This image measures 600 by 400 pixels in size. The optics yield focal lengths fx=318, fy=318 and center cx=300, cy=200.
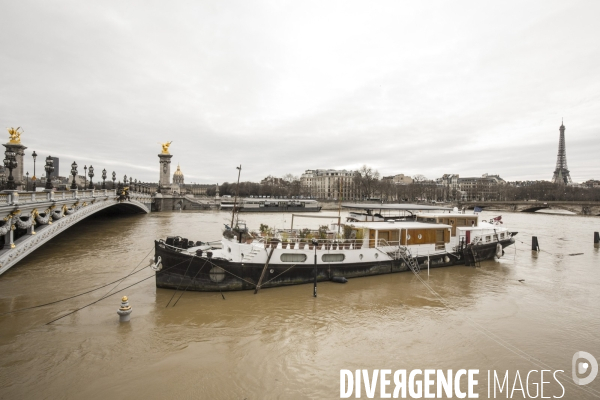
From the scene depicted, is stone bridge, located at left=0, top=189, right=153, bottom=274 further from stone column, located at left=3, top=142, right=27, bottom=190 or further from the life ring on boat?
the life ring on boat

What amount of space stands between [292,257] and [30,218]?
14.7 metres

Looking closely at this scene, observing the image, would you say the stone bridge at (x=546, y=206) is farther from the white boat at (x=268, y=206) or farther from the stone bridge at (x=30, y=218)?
the stone bridge at (x=30, y=218)

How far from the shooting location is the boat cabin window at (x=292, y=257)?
16.0 meters

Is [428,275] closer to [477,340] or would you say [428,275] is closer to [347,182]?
[477,340]

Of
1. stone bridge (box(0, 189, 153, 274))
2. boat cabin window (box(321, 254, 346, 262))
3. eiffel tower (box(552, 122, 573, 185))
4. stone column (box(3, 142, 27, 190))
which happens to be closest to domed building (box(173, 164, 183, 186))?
stone column (box(3, 142, 27, 190))

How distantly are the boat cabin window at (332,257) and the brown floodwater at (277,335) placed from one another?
1.32 metres

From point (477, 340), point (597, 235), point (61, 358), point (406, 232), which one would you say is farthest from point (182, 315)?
point (597, 235)

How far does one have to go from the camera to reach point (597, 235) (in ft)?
106

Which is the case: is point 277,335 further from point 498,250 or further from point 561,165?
point 561,165

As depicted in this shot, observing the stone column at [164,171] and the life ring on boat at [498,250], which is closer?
the life ring on boat at [498,250]

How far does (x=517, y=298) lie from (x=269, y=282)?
1196 centimetres

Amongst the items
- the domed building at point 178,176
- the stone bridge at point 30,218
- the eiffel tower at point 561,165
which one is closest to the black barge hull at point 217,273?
the stone bridge at point 30,218

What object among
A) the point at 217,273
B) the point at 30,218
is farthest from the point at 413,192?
the point at 30,218

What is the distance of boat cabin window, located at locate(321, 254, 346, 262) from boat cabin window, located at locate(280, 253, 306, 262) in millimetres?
1195
